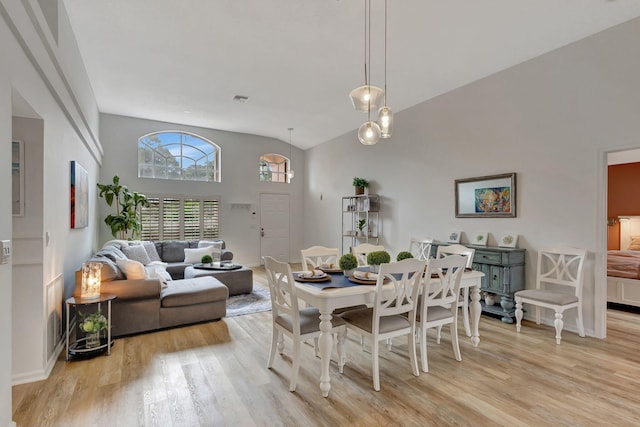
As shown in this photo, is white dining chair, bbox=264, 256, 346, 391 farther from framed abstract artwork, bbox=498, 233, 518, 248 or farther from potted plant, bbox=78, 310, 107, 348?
framed abstract artwork, bbox=498, 233, 518, 248

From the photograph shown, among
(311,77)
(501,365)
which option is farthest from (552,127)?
(311,77)

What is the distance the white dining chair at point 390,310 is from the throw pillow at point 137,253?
4206mm

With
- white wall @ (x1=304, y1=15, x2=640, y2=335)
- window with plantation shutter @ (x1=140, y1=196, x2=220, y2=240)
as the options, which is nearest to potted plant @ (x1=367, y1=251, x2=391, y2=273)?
white wall @ (x1=304, y1=15, x2=640, y2=335)

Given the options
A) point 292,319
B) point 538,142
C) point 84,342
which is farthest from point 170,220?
point 538,142

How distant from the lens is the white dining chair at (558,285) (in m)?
3.47

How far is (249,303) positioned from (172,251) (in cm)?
270

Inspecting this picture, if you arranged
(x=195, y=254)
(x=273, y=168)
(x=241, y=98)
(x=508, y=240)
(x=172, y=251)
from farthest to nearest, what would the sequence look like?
1. (x=273, y=168)
2. (x=172, y=251)
3. (x=195, y=254)
4. (x=241, y=98)
5. (x=508, y=240)

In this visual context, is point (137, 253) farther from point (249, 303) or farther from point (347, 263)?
point (347, 263)

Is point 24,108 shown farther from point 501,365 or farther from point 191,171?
point 191,171

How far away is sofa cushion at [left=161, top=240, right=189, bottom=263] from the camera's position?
6.59 m

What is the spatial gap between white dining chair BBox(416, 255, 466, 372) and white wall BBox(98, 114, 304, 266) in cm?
604

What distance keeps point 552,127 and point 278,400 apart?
13.8 feet

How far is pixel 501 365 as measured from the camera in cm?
288

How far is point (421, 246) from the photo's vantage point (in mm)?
5051
